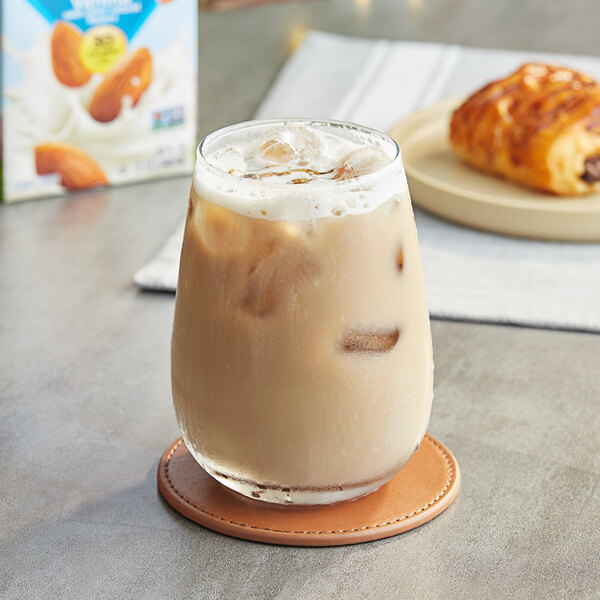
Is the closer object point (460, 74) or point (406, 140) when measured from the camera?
point (406, 140)

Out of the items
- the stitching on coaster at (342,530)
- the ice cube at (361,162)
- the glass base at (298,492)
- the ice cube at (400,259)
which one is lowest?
the stitching on coaster at (342,530)

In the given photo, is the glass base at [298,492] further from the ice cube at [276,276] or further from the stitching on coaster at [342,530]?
the ice cube at [276,276]

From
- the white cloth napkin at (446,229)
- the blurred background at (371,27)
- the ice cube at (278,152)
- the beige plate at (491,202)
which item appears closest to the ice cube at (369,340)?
the ice cube at (278,152)

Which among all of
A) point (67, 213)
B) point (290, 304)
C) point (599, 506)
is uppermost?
point (290, 304)

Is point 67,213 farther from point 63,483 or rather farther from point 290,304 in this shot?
point 290,304

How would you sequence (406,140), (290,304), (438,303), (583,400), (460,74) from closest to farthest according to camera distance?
(290,304) < (583,400) < (438,303) < (406,140) < (460,74)

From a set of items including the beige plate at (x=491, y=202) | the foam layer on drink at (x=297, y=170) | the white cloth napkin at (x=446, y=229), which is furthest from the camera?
the beige plate at (x=491, y=202)

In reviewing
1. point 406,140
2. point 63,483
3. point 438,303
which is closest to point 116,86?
point 406,140

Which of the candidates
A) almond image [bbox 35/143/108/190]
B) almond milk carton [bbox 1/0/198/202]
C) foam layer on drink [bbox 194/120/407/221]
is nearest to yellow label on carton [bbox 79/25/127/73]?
almond milk carton [bbox 1/0/198/202]
